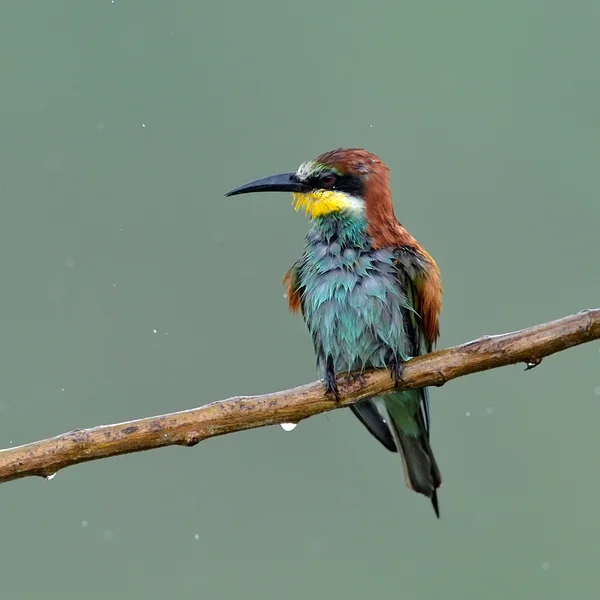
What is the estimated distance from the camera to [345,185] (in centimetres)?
363

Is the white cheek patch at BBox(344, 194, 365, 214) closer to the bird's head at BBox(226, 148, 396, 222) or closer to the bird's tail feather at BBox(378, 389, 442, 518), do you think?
the bird's head at BBox(226, 148, 396, 222)

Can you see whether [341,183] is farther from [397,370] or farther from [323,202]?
[397,370]

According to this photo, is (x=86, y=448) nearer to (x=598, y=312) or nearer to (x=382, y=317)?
(x=382, y=317)

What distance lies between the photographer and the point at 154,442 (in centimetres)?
293

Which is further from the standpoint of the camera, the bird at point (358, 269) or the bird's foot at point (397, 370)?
the bird at point (358, 269)

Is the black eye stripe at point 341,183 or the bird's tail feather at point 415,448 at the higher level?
the black eye stripe at point 341,183

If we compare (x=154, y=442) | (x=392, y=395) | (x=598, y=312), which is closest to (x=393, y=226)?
(x=392, y=395)

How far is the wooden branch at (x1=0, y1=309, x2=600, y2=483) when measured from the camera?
114 inches

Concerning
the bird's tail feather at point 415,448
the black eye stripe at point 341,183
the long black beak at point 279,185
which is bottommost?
the bird's tail feather at point 415,448

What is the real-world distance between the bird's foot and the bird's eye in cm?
64

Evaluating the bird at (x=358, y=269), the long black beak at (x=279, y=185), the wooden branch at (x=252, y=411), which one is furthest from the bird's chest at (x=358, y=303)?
the wooden branch at (x=252, y=411)

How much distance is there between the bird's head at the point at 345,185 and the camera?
361cm

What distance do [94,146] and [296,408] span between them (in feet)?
13.7

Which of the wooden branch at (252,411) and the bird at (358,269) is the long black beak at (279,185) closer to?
the bird at (358,269)
